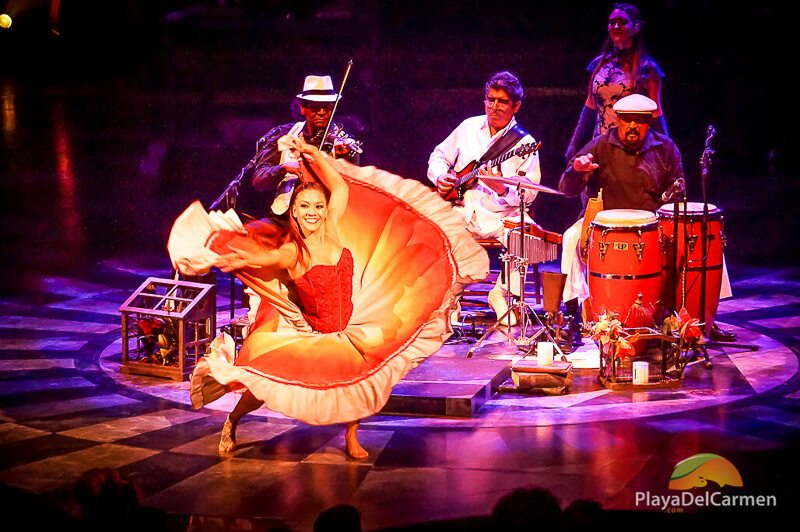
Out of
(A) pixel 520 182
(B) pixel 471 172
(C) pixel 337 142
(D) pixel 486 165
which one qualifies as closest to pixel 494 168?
(D) pixel 486 165

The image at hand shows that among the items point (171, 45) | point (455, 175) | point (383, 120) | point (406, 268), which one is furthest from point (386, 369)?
point (171, 45)

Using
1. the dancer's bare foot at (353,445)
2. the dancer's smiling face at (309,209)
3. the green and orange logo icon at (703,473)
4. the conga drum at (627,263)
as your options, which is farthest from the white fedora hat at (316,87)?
the green and orange logo icon at (703,473)

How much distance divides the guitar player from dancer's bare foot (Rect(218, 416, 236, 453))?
2.81m

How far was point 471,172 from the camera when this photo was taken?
8.72 metres

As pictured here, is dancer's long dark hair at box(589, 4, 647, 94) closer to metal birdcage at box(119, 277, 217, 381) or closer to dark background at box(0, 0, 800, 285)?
dark background at box(0, 0, 800, 285)

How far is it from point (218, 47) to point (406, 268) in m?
9.24

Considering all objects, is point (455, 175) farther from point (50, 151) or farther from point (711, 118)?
point (50, 151)

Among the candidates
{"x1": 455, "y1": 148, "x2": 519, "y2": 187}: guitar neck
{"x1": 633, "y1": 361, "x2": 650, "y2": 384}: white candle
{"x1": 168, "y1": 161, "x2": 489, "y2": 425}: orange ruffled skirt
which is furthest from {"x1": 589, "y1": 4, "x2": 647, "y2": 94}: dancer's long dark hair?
{"x1": 168, "y1": 161, "x2": 489, "y2": 425}: orange ruffled skirt

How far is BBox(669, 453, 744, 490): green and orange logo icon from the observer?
18.9 feet

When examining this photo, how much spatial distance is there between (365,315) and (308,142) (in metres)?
2.32

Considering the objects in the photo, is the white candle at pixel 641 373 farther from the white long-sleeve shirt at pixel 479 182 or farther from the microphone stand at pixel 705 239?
the white long-sleeve shirt at pixel 479 182

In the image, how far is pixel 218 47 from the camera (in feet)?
49.5

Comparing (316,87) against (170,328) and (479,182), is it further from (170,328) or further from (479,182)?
(170,328)

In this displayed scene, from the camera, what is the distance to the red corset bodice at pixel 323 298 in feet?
20.7
